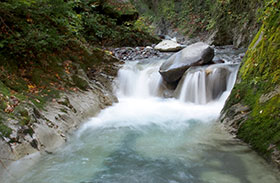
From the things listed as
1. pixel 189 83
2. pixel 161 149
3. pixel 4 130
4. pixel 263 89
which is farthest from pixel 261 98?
pixel 4 130

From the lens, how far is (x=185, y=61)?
27.7 feet

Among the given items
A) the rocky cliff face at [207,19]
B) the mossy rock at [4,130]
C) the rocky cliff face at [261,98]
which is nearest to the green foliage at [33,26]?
the mossy rock at [4,130]

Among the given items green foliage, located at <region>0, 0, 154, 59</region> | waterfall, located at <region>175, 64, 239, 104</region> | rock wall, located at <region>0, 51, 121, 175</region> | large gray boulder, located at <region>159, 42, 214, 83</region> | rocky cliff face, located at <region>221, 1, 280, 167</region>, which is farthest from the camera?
large gray boulder, located at <region>159, 42, 214, 83</region>

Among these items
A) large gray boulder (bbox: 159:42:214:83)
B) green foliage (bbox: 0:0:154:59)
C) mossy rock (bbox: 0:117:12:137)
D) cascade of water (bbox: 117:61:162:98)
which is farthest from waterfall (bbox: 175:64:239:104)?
mossy rock (bbox: 0:117:12:137)

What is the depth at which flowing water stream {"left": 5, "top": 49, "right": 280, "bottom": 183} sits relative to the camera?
329 cm

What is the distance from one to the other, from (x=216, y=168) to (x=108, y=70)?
630cm

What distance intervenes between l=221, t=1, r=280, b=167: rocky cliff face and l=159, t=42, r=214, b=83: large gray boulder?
2.66 metres

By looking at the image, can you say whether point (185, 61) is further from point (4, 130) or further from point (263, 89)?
point (4, 130)

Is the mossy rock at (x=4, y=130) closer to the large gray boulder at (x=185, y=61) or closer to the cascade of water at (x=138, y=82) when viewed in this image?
the cascade of water at (x=138, y=82)

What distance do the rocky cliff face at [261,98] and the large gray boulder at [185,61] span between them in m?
2.66

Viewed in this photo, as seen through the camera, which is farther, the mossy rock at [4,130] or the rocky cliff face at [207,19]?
the rocky cliff face at [207,19]

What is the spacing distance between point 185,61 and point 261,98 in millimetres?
4468

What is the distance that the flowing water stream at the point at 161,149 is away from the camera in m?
3.29

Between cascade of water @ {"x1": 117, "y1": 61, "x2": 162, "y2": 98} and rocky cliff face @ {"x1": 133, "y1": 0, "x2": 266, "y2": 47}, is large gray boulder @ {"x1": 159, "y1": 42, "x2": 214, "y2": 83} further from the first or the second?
rocky cliff face @ {"x1": 133, "y1": 0, "x2": 266, "y2": 47}
